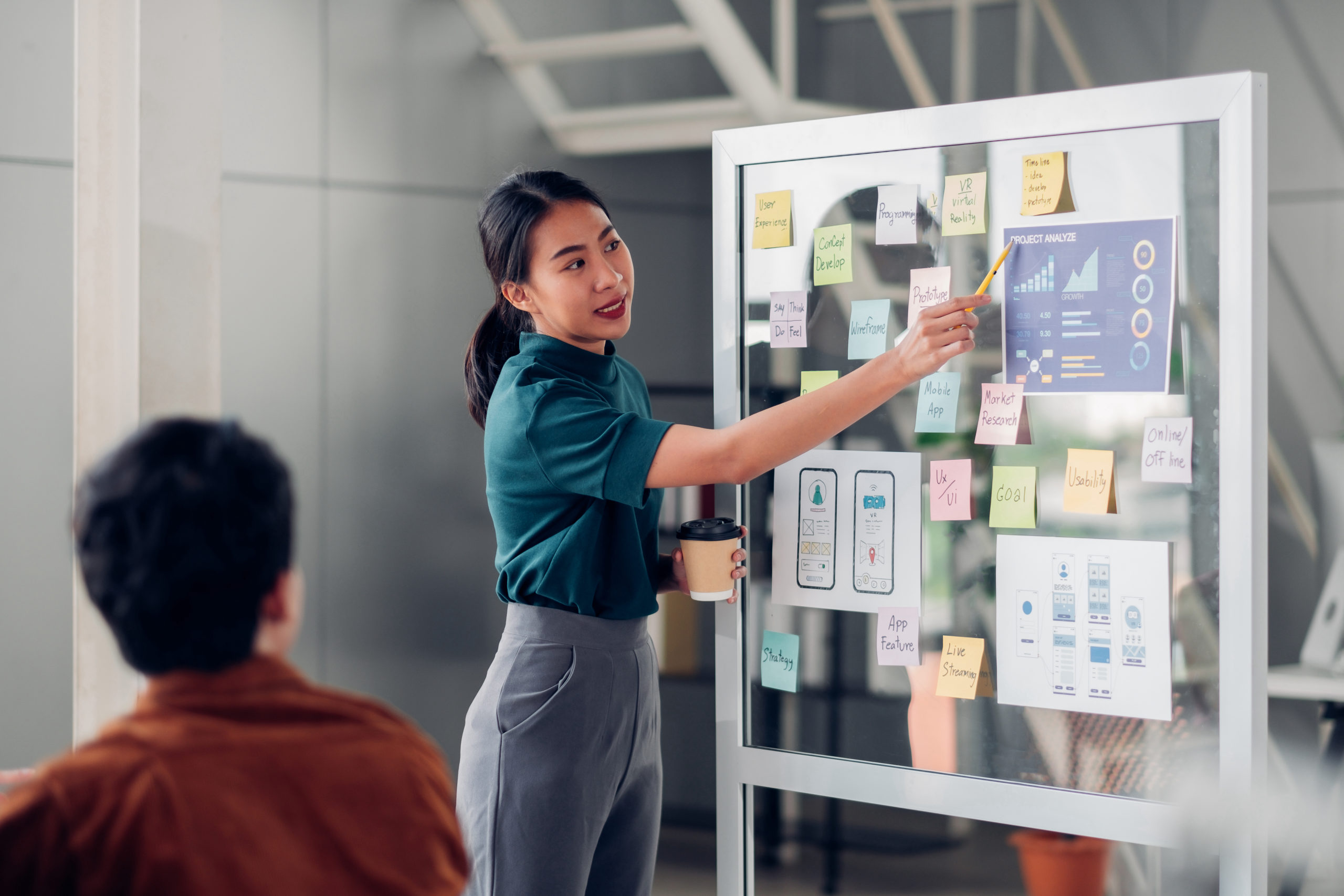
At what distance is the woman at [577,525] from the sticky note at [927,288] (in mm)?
102

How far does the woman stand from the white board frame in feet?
0.99

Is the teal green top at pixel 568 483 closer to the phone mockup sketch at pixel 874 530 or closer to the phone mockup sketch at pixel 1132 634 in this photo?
the phone mockup sketch at pixel 874 530

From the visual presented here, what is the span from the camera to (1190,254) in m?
1.50

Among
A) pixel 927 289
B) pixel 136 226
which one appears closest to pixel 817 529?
pixel 927 289

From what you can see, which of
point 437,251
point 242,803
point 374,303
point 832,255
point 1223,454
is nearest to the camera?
point 242,803

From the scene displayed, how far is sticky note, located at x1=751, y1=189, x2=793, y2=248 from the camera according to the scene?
186 centimetres

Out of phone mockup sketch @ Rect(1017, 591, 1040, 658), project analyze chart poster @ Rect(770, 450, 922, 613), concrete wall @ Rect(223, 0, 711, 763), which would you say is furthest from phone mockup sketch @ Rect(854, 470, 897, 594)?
concrete wall @ Rect(223, 0, 711, 763)

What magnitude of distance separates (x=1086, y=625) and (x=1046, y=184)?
638 millimetres

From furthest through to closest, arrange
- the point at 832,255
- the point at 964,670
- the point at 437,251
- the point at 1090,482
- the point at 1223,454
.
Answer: the point at 437,251, the point at 832,255, the point at 964,670, the point at 1090,482, the point at 1223,454

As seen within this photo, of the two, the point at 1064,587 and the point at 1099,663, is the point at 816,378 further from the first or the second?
the point at 1099,663

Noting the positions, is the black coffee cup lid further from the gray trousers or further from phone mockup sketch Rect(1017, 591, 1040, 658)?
phone mockup sketch Rect(1017, 591, 1040, 658)

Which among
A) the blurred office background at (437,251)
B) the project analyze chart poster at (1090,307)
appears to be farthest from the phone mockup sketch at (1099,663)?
the blurred office background at (437,251)

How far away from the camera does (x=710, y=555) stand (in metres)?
1.76

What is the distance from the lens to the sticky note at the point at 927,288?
169 centimetres
